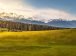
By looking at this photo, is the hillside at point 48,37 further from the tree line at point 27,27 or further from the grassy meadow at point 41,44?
the tree line at point 27,27

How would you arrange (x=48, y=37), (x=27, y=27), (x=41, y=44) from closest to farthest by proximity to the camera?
(x=41, y=44)
(x=48, y=37)
(x=27, y=27)

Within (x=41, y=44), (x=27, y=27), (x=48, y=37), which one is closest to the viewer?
(x=41, y=44)

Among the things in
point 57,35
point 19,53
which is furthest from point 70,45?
point 19,53

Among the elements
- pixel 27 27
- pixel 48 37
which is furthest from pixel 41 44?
pixel 27 27

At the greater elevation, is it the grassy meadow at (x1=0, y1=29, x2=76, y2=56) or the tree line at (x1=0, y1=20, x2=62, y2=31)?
the tree line at (x1=0, y1=20, x2=62, y2=31)

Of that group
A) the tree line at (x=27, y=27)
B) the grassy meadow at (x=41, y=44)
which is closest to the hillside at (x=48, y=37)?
the grassy meadow at (x=41, y=44)

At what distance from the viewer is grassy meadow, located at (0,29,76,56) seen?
43.7 ft

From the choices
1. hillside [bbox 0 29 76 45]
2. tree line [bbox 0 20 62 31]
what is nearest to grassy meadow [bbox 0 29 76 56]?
hillside [bbox 0 29 76 45]

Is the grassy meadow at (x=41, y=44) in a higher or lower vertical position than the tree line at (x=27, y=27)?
lower

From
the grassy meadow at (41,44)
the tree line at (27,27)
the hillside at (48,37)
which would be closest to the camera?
the grassy meadow at (41,44)

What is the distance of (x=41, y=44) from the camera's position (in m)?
15.6

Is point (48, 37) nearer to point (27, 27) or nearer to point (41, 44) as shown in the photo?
point (41, 44)

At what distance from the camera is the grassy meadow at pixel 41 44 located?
1331 cm

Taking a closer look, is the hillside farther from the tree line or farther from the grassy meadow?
the tree line
